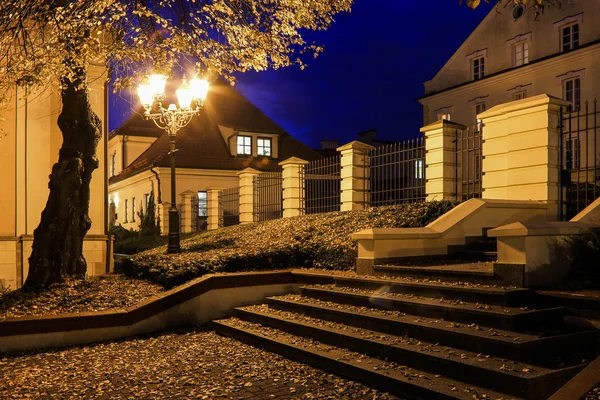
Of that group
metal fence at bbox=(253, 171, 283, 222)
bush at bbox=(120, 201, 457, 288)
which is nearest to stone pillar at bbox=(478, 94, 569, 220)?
bush at bbox=(120, 201, 457, 288)

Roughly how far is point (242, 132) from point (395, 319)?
26.9 meters

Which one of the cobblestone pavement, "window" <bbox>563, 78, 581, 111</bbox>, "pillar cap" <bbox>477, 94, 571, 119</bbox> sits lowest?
the cobblestone pavement

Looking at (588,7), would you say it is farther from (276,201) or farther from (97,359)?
(97,359)

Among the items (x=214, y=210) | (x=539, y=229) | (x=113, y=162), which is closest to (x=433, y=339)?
(x=539, y=229)

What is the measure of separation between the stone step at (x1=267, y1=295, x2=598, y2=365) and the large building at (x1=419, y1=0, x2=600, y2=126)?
2076 cm

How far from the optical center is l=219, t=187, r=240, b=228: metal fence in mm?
21375

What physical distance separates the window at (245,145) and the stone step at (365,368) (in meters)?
25.1

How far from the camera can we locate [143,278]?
11.0m

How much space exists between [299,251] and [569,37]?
918 inches

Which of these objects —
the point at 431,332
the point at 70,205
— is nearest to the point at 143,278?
the point at 70,205

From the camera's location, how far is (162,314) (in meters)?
8.69

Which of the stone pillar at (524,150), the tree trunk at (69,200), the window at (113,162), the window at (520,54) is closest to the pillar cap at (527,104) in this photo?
the stone pillar at (524,150)

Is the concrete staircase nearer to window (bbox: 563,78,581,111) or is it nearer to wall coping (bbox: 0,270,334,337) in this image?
wall coping (bbox: 0,270,334,337)

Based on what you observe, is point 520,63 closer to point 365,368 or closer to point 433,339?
point 433,339
